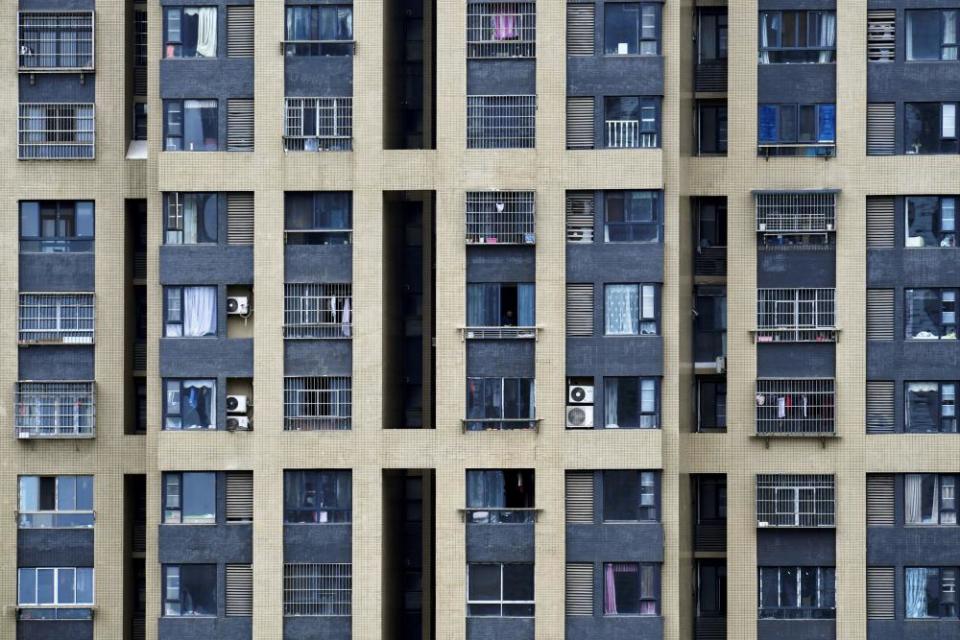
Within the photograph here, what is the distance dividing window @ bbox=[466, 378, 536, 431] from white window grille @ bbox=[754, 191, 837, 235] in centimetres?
622

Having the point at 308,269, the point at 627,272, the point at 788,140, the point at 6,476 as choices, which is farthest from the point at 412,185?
the point at 6,476

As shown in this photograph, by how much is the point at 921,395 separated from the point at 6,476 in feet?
65.3

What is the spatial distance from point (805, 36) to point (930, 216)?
15.5ft

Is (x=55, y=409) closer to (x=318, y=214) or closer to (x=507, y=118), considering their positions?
(x=318, y=214)

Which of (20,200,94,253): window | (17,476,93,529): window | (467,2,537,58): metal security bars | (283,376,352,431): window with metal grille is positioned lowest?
(17,476,93,529): window

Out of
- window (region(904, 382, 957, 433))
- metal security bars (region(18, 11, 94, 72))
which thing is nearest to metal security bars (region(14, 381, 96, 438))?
metal security bars (region(18, 11, 94, 72))

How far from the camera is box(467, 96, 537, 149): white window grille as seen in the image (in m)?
28.8

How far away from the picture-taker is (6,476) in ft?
99.4

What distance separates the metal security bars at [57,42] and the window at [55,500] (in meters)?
8.99

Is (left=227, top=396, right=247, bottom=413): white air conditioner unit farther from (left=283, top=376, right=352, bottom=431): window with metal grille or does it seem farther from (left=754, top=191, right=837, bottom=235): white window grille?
(left=754, top=191, right=837, bottom=235): white window grille

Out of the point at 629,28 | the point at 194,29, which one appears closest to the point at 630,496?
the point at 629,28

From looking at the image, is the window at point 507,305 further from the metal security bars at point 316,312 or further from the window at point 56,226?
the window at point 56,226

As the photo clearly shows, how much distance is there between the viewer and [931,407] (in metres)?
29.8

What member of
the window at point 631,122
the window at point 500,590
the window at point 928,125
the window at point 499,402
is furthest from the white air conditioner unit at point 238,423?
the window at point 928,125
